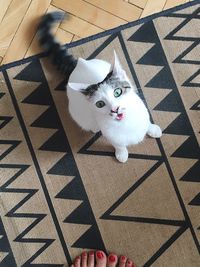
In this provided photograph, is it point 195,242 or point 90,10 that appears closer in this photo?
point 195,242

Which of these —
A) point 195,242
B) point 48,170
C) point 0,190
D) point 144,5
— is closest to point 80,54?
point 144,5

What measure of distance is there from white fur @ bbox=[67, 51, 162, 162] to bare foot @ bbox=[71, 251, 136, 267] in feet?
0.92

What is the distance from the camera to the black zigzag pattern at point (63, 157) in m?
1.25

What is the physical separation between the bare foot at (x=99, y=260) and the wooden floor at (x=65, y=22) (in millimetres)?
629

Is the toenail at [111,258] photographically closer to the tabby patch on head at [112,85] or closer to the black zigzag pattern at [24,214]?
the black zigzag pattern at [24,214]

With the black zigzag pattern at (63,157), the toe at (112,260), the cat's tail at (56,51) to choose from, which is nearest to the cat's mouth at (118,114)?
the cat's tail at (56,51)

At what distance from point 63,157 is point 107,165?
5.3 inches

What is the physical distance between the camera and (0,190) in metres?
1.29

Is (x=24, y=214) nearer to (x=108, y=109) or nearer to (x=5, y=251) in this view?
(x=5, y=251)

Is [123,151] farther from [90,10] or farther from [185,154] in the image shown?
[90,10]

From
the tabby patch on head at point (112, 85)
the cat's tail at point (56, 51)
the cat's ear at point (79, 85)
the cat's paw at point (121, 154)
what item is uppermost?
the cat's tail at point (56, 51)

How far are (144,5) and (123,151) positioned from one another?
1.49ft

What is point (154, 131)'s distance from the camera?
1.22 metres

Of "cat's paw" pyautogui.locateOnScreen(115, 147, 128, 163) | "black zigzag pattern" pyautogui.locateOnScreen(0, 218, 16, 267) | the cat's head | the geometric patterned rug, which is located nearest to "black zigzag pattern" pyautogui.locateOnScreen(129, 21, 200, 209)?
the geometric patterned rug
